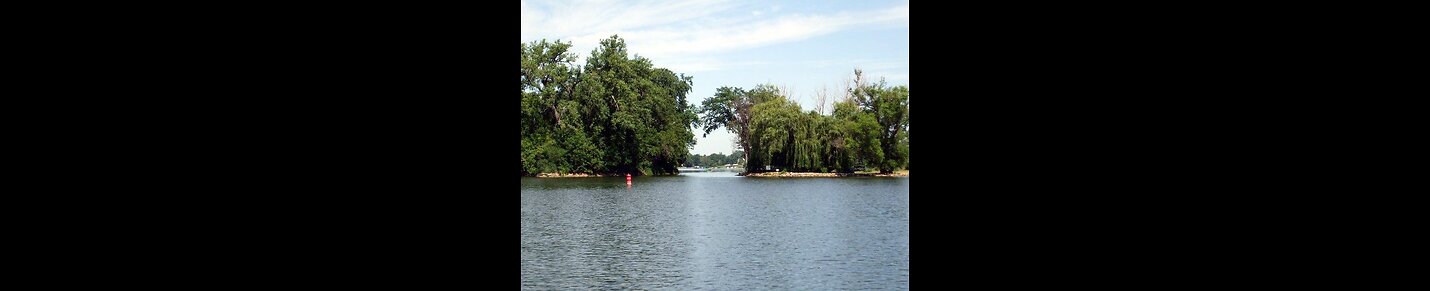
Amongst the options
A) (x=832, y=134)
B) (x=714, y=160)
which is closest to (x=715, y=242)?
(x=832, y=134)

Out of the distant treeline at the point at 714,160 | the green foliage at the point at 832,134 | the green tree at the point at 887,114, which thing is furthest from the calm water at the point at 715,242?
the distant treeline at the point at 714,160

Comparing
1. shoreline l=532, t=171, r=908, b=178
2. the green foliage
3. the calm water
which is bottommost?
the calm water

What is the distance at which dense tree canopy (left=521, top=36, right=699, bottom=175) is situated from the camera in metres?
34.6

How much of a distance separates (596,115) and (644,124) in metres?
1.85

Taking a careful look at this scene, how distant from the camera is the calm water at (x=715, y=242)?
10828 millimetres

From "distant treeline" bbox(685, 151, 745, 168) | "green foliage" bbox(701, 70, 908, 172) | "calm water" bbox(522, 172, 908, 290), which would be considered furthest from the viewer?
"distant treeline" bbox(685, 151, 745, 168)

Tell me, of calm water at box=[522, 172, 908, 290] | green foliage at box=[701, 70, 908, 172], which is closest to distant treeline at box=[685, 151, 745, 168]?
green foliage at box=[701, 70, 908, 172]

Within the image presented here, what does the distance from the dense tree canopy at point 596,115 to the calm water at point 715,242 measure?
10.4 m

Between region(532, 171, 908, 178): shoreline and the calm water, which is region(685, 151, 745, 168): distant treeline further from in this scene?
the calm water

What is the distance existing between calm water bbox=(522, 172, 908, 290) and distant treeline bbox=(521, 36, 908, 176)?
9989 mm
